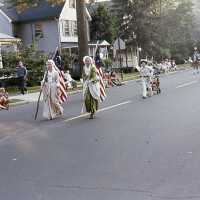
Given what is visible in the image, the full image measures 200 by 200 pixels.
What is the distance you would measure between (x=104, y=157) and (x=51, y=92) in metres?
7.23

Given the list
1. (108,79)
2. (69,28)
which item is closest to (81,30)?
(108,79)

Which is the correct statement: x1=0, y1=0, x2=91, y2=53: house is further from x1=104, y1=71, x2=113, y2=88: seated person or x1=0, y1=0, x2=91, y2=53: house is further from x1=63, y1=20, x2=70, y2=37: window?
x1=104, y1=71, x2=113, y2=88: seated person

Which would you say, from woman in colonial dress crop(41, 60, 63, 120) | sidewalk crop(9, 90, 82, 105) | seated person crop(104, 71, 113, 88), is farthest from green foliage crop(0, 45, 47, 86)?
woman in colonial dress crop(41, 60, 63, 120)

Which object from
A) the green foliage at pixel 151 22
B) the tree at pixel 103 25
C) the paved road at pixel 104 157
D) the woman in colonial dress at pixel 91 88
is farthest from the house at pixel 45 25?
the paved road at pixel 104 157

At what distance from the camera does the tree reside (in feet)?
209

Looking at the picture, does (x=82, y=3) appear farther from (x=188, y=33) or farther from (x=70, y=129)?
(x=188, y=33)

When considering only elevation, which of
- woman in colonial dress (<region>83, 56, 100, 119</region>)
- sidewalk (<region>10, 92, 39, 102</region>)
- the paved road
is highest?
woman in colonial dress (<region>83, 56, 100, 119</region>)

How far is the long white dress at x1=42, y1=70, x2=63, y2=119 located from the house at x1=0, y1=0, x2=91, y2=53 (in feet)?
140

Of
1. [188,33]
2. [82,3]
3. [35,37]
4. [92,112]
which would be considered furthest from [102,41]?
[92,112]

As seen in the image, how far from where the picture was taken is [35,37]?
60594 millimetres

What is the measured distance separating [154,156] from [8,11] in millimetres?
53697

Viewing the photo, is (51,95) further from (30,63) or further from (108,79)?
(30,63)

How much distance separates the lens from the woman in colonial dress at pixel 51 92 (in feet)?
55.1

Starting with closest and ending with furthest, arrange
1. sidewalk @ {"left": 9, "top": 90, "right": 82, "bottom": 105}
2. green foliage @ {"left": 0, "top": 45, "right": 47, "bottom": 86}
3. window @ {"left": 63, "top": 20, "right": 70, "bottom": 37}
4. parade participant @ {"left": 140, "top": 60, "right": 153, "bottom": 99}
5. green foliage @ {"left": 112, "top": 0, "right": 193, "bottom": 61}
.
Answer: parade participant @ {"left": 140, "top": 60, "right": 153, "bottom": 99}, sidewalk @ {"left": 9, "top": 90, "right": 82, "bottom": 105}, green foliage @ {"left": 0, "top": 45, "right": 47, "bottom": 86}, window @ {"left": 63, "top": 20, "right": 70, "bottom": 37}, green foliage @ {"left": 112, "top": 0, "right": 193, "bottom": 61}
